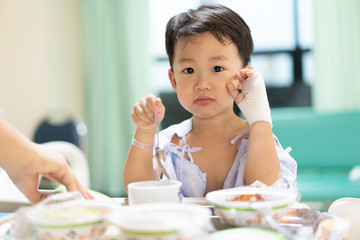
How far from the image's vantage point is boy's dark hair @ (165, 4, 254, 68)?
3.84ft

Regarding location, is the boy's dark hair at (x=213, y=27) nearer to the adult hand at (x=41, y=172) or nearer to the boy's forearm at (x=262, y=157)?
the boy's forearm at (x=262, y=157)

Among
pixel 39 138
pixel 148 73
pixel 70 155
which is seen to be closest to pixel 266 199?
pixel 70 155

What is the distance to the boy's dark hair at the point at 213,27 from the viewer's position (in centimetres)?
117

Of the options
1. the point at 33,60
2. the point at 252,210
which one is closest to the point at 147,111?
the point at 252,210

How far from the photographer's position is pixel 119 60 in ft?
14.6

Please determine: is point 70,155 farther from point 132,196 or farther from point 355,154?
point 355,154

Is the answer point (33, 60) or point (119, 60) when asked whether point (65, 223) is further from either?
point (119, 60)

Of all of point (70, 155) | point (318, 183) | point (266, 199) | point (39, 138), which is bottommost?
point (318, 183)

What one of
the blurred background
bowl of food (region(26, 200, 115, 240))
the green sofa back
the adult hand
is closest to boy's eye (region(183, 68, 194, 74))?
the adult hand

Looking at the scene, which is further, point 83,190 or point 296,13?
point 296,13

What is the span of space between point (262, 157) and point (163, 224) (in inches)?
22.7

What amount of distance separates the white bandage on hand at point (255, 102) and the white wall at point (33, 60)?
2987mm

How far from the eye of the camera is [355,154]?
3107mm

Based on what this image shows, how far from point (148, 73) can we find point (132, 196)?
147 inches
